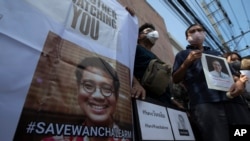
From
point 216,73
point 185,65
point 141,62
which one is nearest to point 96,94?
point 141,62

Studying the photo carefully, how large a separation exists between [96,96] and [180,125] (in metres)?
0.71

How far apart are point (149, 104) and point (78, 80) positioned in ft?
1.70

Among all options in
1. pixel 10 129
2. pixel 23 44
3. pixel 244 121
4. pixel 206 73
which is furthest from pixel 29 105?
pixel 244 121

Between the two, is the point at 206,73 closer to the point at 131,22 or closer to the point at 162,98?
the point at 162,98

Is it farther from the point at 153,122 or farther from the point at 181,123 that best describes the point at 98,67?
the point at 181,123

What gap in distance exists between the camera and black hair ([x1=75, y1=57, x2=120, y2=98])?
2.62 feet

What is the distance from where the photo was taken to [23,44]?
2.18ft

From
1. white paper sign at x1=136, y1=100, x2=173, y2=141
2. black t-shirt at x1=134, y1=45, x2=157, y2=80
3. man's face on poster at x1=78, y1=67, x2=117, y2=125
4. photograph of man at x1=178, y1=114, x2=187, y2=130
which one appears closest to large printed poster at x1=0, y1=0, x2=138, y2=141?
man's face on poster at x1=78, y1=67, x2=117, y2=125

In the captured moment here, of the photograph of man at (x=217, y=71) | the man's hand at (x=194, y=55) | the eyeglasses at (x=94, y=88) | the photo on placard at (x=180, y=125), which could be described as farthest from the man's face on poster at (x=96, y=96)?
the photograph of man at (x=217, y=71)

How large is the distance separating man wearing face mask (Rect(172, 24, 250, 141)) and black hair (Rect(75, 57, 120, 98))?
2.05ft

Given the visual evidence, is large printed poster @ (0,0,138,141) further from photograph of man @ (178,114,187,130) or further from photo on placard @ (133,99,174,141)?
photograph of man @ (178,114,187,130)

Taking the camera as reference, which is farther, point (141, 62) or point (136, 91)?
point (141, 62)

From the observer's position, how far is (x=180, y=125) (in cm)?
130

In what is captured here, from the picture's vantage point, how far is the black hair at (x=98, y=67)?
31.4 inches
